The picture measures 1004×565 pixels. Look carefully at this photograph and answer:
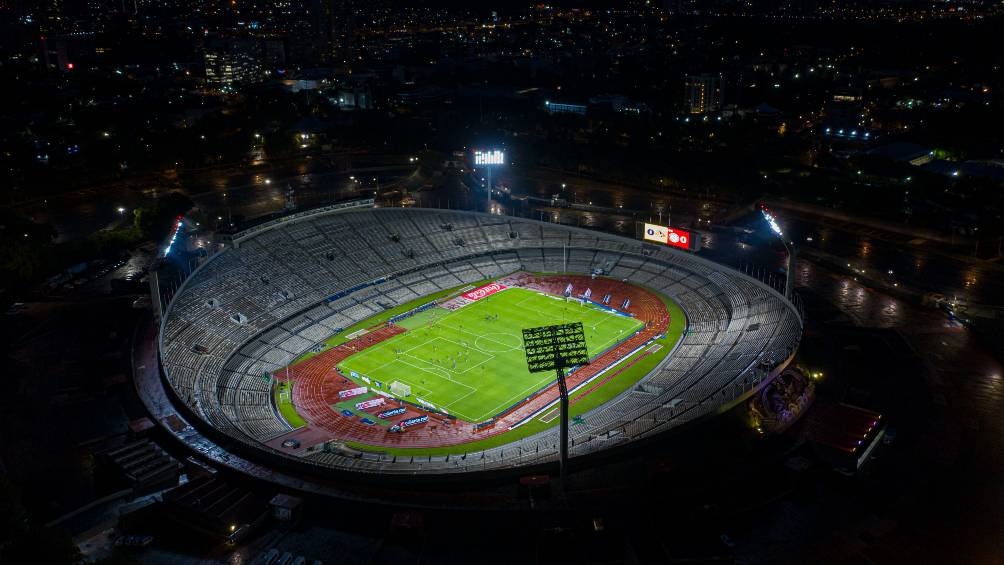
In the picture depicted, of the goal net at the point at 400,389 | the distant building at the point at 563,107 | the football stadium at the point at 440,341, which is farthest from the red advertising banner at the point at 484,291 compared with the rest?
the distant building at the point at 563,107

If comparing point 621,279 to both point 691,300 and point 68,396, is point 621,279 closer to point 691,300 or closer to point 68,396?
point 691,300

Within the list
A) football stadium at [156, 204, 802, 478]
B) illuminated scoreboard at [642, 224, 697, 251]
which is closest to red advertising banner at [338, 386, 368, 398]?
football stadium at [156, 204, 802, 478]

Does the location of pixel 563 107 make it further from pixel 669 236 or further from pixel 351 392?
pixel 351 392

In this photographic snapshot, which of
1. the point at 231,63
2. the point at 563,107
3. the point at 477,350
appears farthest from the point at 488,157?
the point at 231,63

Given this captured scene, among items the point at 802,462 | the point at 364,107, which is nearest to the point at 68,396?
the point at 802,462

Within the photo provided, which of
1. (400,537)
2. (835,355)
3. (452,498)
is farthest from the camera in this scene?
(835,355)

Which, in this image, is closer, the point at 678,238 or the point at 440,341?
the point at 440,341
